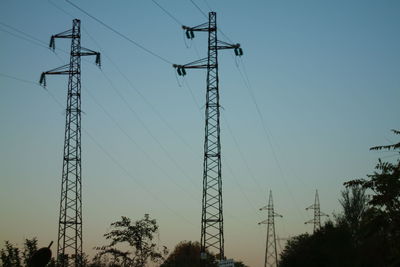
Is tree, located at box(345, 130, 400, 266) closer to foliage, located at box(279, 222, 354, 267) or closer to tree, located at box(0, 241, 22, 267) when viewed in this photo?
tree, located at box(0, 241, 22, 267)

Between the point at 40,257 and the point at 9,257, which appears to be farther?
the point at 9,257

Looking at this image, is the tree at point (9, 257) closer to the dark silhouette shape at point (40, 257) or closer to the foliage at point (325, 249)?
the dark silhouette shape at point (40, 257)

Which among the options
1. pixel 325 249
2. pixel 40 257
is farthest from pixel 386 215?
pixel 325 249

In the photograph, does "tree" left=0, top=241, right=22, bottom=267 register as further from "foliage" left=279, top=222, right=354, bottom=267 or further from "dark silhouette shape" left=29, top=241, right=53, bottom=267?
"foliage" left=279, top=222, right=354, bottom=267

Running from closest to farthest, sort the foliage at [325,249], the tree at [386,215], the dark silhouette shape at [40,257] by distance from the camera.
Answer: the dark silhouette shape at [40,257], the tree at [386,215], the foliage at [325,249]

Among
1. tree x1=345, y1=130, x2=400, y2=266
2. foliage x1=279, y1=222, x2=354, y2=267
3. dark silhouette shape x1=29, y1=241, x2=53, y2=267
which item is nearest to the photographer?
dark silhouette shape x1=29, y1=241, x2=53, y2=267

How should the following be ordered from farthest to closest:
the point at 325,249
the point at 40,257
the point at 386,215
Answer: the point at 325,249
the point at 386,215
the point at 40,257

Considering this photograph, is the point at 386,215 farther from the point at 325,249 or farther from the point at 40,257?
the point at 325,249

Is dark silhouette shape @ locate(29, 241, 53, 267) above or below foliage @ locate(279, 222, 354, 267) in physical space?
below

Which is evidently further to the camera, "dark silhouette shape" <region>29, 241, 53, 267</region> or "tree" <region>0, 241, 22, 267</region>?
"tree" <region>0, 241, 22, 267</region>

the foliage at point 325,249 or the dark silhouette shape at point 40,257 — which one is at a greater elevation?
the foliage at point 325,249

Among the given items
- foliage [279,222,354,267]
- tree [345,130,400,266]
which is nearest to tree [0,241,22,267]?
tree [345,130,400,266]

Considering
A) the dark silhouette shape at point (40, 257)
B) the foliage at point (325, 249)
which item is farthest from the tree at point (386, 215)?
the foliage at point (325, 249)

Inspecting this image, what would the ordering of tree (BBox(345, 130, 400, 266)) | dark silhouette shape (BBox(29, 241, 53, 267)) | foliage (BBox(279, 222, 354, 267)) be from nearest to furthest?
dark silhouette shape (BBox(29, 241, 53, 267)) → tree (BBox(345, 130, 400, 266)) → foliage (BBox(279, 222, 354, 267))
